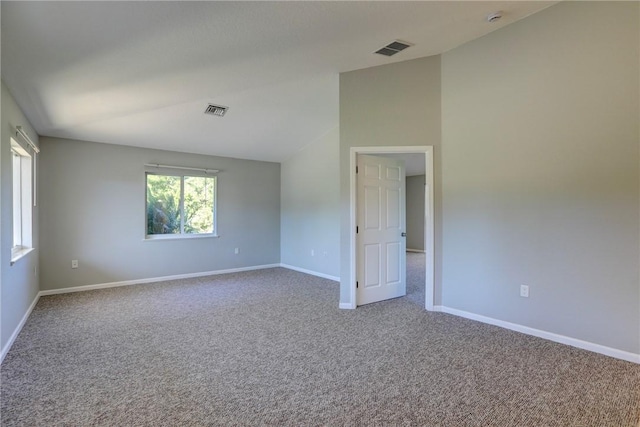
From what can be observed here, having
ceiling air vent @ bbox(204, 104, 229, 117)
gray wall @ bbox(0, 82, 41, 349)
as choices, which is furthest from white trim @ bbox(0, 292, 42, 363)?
ceiling air vent @ bbox(204, 104, 229, 117)

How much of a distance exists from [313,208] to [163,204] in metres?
2.70

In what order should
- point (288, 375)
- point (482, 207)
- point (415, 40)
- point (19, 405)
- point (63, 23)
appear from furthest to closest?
point (482, 207) < point (415, 40) < point (288, 375) < point (19, 405) < point (63, 23)

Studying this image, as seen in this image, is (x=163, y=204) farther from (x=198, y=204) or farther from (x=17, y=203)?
(x=17, y=203)

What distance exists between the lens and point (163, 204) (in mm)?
5941

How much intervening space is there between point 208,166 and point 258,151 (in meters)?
0.98

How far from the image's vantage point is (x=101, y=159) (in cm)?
527

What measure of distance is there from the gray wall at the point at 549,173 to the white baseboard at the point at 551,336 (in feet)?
0.17

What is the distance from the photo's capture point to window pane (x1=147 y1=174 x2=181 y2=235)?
5793 mm

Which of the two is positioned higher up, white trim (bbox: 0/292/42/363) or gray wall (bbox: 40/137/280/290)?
gray wall (bbox: 40/137/280/290)

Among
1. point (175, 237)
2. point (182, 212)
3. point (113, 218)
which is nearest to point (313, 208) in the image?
point (182, 212)

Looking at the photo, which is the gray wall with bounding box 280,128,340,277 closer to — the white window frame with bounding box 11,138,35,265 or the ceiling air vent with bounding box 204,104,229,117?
the ceiling air vent with bounding box 204,104,229,117

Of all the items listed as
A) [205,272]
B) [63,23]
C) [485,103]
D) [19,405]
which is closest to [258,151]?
[205,272]

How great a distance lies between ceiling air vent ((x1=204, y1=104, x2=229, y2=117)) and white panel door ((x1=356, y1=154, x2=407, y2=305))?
2.03 metres

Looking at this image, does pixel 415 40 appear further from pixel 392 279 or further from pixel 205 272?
pixel 205 272
